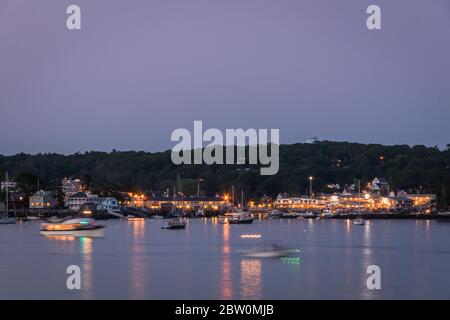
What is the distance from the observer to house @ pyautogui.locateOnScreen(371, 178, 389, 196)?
19175 cm

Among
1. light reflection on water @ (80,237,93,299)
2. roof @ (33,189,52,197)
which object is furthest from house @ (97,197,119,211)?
light reflection on water @ (80,237,93,299)

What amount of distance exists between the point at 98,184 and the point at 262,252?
13043cm

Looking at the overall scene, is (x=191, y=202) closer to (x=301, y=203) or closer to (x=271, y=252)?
(x=301, y=203)

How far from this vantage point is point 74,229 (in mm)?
81438

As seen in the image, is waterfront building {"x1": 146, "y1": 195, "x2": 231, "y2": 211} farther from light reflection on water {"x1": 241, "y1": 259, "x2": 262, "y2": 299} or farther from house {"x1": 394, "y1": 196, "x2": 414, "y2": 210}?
light reflection on water {"x1": 241, "y1": 259, "x2": 262, "y2": 299}

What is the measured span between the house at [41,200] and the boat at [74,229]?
71410 mm

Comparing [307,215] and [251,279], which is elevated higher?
[251,279]

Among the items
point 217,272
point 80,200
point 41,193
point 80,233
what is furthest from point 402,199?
point 217,272

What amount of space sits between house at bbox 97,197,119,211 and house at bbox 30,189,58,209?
9.10 metres

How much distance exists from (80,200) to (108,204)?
587 cm
